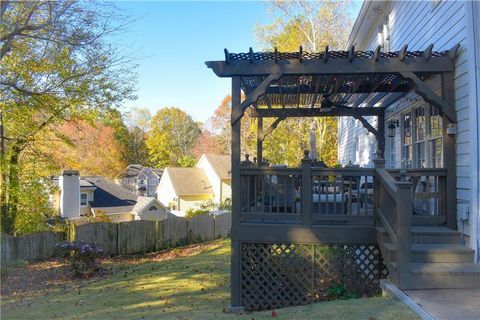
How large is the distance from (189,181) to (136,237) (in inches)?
753

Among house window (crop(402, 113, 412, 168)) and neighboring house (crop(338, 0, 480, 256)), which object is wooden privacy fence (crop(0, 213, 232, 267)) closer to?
neighboring house (crop(338, 0, 480, 256))

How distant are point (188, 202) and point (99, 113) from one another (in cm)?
2123

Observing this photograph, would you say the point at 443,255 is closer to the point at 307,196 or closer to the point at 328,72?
the point at 307,196

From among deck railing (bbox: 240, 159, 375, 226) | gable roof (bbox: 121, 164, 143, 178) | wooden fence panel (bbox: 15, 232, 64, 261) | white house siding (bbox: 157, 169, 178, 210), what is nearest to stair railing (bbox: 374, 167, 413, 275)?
deck railing (bbox: 240, 159, 375, 226)

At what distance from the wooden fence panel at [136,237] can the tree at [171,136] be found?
113 feet

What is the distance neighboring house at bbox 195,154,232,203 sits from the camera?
118ft

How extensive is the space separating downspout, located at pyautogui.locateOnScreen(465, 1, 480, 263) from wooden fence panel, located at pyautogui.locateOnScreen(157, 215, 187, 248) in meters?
15.4

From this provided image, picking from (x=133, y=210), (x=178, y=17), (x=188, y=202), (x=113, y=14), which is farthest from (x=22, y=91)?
(x=188, y=202)

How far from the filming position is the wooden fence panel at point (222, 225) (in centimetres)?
2181

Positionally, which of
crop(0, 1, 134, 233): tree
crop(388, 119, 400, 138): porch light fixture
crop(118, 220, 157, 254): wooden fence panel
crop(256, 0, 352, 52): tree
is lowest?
crop(118, 220, 157, 254): wooden fence panel

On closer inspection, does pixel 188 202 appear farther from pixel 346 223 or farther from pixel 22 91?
pixel 346 223

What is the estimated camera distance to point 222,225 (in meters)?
22.1

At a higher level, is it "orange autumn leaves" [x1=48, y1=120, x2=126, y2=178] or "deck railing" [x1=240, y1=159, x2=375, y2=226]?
"orange autumn leaves" [x1=48, y1=120, x2=126, y2=178]

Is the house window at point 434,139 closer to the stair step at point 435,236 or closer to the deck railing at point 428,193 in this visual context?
the deck railing at point 428,193
